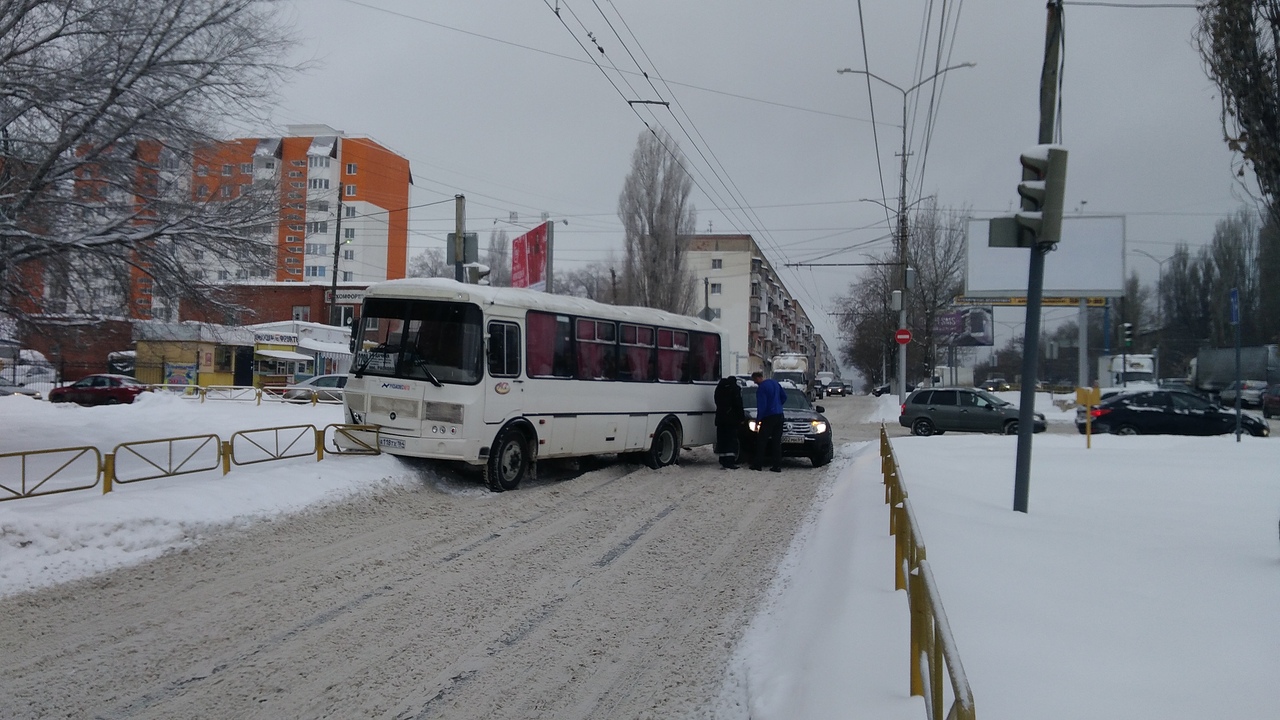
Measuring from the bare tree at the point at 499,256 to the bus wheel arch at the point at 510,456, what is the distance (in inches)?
2592

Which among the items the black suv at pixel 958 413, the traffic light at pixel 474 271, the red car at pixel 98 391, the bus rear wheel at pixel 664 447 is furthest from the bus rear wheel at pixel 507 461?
the red car at pixel 98 391

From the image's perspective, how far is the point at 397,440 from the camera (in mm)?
12242

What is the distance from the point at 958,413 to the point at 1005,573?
2223 cm

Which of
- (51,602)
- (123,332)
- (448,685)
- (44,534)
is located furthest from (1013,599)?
(123,332)

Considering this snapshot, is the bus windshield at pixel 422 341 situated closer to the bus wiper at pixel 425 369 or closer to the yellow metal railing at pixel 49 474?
the bus wiper at pixel 425 369

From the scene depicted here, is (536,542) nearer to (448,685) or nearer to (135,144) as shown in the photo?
(448,685)

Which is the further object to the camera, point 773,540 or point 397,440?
point 397,440

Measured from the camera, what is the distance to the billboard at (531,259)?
103 ft

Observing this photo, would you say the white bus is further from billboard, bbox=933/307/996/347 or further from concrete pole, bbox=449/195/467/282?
billboard, bbox=933/307/996/347

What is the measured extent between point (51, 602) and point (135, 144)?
31.7 feet

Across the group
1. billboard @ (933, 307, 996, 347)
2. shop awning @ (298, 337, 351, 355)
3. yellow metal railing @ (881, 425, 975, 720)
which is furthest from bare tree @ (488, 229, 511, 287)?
yellow metal railing @ (881, 425, 975, 720)

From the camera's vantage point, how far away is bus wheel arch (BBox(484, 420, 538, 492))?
12492mm

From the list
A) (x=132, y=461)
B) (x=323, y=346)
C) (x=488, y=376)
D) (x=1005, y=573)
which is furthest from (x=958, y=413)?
(x=323, y=346)

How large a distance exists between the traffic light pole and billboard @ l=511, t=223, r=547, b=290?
21.2 metres
